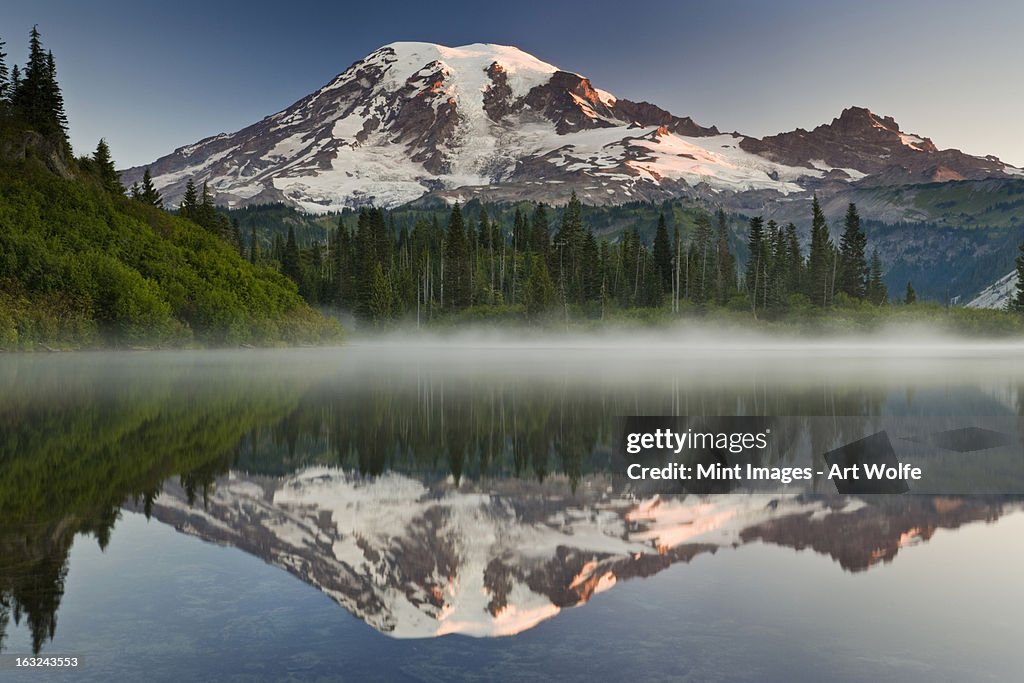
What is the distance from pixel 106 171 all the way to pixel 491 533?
109m

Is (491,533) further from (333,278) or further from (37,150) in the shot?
(333,278)

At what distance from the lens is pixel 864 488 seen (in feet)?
42.9

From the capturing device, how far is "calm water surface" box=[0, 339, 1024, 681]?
246 inches

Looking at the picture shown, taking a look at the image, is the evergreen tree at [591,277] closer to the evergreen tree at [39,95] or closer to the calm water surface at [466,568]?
the evergreen tree at [39,95]

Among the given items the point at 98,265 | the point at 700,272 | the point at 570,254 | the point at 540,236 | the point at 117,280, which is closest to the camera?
the point at 117,280

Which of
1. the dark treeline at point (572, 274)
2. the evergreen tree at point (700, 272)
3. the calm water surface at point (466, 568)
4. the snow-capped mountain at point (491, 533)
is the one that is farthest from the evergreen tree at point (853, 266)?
the snow-capped mountain at point (491, 533)

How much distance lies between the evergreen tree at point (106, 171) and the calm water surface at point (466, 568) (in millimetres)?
95741

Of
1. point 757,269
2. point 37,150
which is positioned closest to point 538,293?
point 757,269

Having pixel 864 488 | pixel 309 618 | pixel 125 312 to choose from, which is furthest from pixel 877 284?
pixel 309 618

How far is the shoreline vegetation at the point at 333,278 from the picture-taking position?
256ft

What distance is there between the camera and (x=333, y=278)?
6024 inches

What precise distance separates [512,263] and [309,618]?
483 feet

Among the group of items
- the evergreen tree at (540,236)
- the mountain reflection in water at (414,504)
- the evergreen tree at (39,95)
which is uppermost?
the evergreen tree at (39,95)

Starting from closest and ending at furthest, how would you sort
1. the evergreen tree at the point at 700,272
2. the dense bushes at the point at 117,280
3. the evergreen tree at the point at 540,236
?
1. the dense bushes at the point at 117,280
2. the evergreen tree at the point at 700,272
3. the evergreen tree at the point at 540,236
